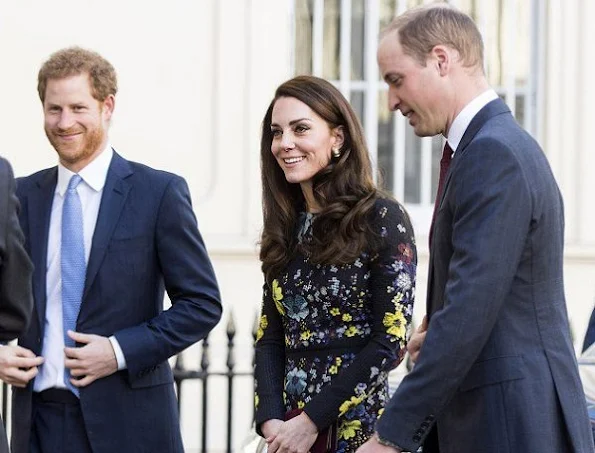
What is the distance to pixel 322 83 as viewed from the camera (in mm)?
3822

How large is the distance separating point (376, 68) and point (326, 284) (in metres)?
6.22

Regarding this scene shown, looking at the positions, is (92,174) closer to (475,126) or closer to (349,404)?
(349,404)

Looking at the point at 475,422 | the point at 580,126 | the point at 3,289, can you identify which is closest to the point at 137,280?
the point at 3,289

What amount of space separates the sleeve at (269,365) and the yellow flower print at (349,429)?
6.9 inches

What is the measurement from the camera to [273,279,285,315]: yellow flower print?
3754mm

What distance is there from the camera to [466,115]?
3.19 m

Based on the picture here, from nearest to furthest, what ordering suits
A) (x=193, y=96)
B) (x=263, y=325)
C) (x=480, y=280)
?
1. (x=480, y=280)
2. (x=263, y=325)
3. (x=193, y=96)

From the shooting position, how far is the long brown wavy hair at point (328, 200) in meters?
3.67

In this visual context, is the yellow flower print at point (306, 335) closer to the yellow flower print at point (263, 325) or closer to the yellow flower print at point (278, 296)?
the yellow flower print at point (278, 296)

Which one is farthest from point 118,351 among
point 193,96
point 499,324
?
point 193,96

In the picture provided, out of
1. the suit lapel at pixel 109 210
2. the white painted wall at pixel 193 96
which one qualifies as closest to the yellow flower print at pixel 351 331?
the suit lapel at pixel 109 210

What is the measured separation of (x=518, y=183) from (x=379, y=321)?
758mm

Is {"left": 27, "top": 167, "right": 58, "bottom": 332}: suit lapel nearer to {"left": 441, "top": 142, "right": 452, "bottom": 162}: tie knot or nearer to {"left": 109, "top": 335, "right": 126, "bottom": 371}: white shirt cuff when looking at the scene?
{"left": 109, "top": 335, "right": 126, "bottom": 371}: white shirt cuff

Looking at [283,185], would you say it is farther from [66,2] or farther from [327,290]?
[66,2]
